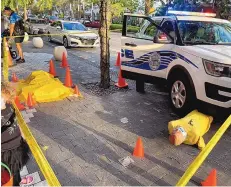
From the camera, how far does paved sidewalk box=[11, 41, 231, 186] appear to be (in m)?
3.59

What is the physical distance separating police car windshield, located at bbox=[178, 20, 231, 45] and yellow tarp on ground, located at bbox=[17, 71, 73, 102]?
9.95 ft

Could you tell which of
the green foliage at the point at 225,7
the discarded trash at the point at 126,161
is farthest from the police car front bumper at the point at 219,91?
the green foliage at the point at 225,7

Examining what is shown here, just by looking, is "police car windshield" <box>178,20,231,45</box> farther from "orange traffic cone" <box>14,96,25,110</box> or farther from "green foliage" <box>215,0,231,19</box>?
"green foliage" <box>215,0,231,19</box>

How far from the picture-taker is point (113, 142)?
4484 millimetres

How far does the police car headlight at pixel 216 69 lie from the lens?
14.5 feet

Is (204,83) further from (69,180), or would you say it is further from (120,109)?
(69,180)

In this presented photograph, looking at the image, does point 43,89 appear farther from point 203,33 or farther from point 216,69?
point 216,69

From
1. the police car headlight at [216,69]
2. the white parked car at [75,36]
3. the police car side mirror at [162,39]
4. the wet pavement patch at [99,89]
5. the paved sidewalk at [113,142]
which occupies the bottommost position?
the wet pavement patch at [99,89]

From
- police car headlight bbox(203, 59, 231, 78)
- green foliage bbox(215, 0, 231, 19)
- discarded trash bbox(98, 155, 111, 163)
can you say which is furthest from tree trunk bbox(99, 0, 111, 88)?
green foliage bbox(215, 0, 231, 19)

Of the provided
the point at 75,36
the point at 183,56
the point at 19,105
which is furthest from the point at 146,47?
the point at 75,36

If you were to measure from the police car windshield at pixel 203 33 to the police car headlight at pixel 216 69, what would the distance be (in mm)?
979

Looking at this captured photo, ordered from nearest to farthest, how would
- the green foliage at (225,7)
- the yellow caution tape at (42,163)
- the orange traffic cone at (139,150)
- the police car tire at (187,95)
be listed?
the yellow caution tape at (42,163) → the orange traffic cone at (139,150) → the police car tire at (187,95) → the green foliage at (225,7)

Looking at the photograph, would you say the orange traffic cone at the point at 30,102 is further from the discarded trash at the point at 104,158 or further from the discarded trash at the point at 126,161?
the discarded trash at the point at 126,161

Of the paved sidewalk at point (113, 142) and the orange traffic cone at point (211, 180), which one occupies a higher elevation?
the orange traffic cone at point (211, 180)
